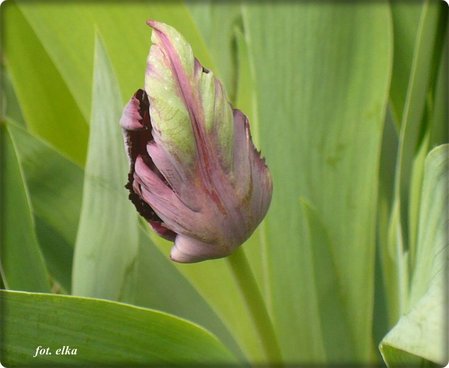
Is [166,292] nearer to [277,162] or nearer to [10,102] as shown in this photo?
[277,162]

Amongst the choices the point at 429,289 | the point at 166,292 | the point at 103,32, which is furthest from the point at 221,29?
the point at 429,289

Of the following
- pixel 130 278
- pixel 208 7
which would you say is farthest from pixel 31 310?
pixel 208 7

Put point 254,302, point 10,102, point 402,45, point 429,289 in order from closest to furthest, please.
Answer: point 429,289 → point 254,302 → point 402,45 → point 10,102

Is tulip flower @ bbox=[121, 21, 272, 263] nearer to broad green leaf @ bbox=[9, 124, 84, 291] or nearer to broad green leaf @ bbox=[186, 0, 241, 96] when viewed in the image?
broad green leaf @ bbox=[9, 124, 84, 291]

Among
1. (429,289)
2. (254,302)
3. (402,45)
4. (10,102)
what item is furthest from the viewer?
(10,102)

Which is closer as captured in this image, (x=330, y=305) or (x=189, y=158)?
(x=189, y=158)

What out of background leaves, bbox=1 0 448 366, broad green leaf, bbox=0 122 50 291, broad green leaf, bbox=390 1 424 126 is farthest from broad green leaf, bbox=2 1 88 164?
broad green leaf, bbox=390 1 424 126
